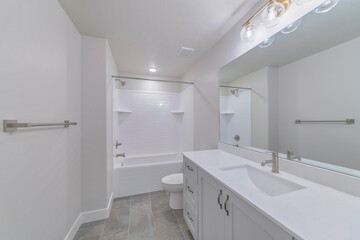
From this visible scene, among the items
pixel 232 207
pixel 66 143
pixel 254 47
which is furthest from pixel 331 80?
pixel 66 143

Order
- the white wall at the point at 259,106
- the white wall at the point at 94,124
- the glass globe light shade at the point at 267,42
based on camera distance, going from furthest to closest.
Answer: the white wall at the point at 94,124 < the white wall at the point at 259,106 < the glass globe light shade at the point at 267,42

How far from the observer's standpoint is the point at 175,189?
1.95 meters

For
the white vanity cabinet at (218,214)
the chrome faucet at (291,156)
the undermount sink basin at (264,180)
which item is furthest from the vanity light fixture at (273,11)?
the white vanity cabinet at (218,214)

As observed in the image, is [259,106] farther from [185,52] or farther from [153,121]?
[153,121]

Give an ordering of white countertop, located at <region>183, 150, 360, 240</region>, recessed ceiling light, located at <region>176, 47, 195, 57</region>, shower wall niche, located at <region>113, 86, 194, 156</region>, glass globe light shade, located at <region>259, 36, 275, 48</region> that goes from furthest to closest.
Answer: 1. shower wall niche, located at <region>113, 86, 194, 156</region>
2. recessed ceiling light, located at <region>176, 47, 195, 57</region>
3. glass globe light shade, located at <region>259, 36, 275, 48</region>
4. white countertop, located at <region>183, 150, 360, 240</region>

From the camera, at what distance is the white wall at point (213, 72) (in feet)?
3.67

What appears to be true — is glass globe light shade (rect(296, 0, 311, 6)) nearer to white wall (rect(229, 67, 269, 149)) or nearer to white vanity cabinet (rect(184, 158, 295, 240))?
white wall (rect(229, 67, 269, 149))

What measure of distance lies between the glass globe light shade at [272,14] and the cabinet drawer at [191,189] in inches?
61.7

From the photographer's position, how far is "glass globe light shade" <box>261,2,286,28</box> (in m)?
1.06

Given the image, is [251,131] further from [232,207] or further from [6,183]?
[6,183]

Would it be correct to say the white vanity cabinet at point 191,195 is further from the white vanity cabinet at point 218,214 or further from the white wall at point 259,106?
the white wall at point 259,106

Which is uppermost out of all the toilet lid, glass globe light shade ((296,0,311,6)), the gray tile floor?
glass globe light shade ((296,0,311,6))

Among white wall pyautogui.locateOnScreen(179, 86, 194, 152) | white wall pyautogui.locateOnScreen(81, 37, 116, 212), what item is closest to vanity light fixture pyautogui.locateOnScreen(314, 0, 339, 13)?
white wall pyautogui.locateOnScreen(179, 86, 194, 152)

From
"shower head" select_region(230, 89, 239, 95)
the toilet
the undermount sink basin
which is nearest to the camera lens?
the undermount sink basin
